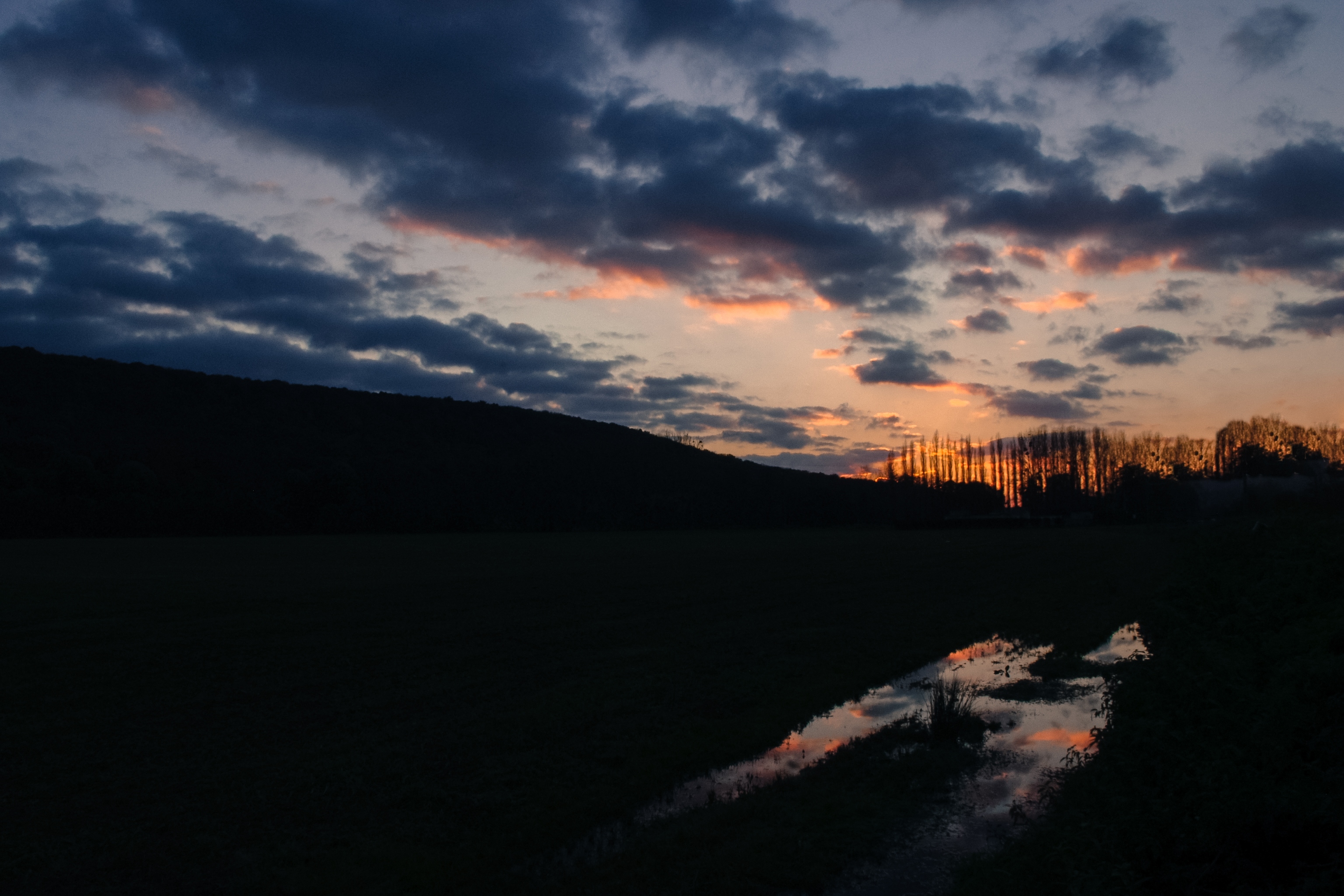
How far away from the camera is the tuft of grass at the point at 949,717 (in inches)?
407

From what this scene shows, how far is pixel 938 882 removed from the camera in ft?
20.6

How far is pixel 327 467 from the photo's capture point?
103m

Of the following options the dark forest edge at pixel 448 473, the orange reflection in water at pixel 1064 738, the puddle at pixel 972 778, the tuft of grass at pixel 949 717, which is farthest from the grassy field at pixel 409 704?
the dark forest edge at pixel 448 473

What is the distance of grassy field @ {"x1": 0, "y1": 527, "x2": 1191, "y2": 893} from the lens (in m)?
6.96

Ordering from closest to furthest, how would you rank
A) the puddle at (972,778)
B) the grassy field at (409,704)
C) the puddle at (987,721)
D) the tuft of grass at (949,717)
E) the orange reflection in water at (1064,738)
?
the puddle at (972,778)
the grassy field at (409,704)
the puddle at (987,721)
the orange reflection in water at (1064,738)
the tuft of grass at (949,717)

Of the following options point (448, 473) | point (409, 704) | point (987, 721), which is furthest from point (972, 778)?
point (448, 473)

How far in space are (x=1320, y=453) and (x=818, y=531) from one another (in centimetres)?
9559

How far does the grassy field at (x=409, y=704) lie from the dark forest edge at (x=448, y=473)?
54.9 metres

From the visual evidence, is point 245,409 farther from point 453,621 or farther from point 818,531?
point 453,621

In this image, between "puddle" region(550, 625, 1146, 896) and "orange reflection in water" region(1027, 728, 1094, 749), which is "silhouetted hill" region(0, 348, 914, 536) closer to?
"puddle" region(550, 625, 1146, 896)

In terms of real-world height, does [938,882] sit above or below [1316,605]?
below

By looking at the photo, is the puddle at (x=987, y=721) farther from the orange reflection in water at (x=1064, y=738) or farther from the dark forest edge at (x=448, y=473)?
the dark forest edge at (x=448, y=473)

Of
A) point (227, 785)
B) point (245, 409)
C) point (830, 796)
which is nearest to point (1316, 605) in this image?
point (830, 796)

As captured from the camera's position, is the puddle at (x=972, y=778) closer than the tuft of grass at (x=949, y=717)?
Yes
